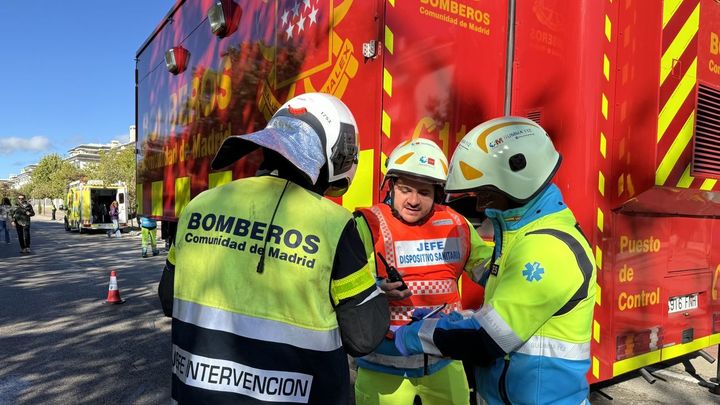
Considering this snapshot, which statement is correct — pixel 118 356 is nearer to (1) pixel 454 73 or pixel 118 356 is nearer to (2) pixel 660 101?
(1) pixel 454 73

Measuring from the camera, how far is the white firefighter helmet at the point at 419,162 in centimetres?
207

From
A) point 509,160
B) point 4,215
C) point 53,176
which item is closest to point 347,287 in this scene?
point 509,160

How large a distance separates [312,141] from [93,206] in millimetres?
26707

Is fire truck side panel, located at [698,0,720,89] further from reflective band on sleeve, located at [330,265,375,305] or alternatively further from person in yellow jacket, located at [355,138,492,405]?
reflective band on sleeve, located at [330,265,375,305]

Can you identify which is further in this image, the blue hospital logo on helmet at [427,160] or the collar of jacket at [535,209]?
the blue hospital logo on helmet at [427,160]

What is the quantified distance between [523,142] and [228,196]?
0.92m

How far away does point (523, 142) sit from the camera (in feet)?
4.84

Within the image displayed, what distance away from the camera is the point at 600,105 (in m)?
2.24

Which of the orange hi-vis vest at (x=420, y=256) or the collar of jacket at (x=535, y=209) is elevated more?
the collar of jacket at (x=535, y=209)

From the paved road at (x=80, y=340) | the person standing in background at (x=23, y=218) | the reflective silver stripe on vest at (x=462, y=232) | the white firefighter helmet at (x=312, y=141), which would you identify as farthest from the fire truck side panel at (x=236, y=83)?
the person standing in background at (x=23, y=218)

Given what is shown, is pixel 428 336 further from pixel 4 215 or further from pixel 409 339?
pixel 4 215

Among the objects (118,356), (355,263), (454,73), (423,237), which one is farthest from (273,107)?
(118,356)

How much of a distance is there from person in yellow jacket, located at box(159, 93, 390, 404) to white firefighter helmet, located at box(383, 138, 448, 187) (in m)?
0.79

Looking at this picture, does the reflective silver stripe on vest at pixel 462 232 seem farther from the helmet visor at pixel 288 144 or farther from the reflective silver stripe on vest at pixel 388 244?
the helmet visor at pixel 288 144
